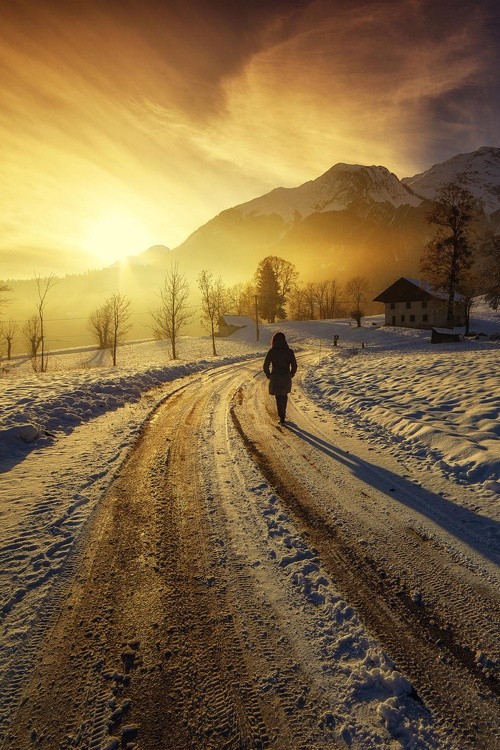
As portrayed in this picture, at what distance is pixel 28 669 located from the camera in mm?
2119

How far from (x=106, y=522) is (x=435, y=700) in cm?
349

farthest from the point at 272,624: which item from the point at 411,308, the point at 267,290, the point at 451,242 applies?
the point at 267,290

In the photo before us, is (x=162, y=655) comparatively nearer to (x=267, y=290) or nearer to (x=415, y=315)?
(x=415, y=315)

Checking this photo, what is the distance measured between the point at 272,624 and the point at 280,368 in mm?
5982

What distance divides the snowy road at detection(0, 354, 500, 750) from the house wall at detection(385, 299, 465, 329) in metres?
45.2

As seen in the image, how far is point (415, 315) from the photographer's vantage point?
4672cm

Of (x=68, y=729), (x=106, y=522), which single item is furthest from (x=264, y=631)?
(x=106, y=522)

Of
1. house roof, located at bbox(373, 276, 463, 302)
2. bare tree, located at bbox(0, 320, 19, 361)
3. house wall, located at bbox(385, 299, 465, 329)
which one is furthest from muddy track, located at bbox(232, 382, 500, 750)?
bare tree, located at bbox(0, 320, 19, 361)

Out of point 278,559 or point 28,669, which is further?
point 278,559

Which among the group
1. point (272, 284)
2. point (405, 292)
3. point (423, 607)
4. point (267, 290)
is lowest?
point (423, 607)

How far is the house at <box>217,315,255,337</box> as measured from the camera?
53.9 m

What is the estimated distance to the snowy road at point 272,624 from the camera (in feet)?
5.90

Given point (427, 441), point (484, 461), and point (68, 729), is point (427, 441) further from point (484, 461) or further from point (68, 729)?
point (68, 729)

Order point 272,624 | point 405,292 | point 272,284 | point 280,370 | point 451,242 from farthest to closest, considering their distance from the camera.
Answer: point 272,284
point 405,292
point 451,242
point 280,370
point 272,624
